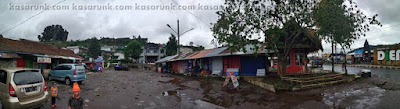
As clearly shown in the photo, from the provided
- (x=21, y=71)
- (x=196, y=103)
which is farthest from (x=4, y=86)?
(x=196, y=103)

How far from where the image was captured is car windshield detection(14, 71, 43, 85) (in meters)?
5.73

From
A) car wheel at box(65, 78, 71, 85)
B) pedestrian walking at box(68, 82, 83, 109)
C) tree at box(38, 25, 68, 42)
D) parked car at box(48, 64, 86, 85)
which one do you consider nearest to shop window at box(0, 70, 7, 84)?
pedestrian walking at box(68, 82, 83, 109)

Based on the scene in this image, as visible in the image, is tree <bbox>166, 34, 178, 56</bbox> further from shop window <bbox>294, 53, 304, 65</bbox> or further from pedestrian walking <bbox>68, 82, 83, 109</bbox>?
pedestrian walking <bbox>68, 82, 83, 109</bbox>

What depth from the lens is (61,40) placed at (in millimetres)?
81188

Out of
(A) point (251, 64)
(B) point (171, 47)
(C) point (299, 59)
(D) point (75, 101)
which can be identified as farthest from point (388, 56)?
(B) point (171, 47)

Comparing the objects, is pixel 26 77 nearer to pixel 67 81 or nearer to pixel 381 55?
pixel 67 81

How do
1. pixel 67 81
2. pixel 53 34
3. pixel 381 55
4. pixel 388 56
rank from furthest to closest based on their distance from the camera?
pixel 53 34 → pixel 381 55 → pixel 388 56 → pixel 67 81

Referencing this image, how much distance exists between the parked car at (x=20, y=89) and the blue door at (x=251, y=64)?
13865 millimetres

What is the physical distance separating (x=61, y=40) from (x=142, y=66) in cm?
5946

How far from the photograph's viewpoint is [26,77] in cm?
599

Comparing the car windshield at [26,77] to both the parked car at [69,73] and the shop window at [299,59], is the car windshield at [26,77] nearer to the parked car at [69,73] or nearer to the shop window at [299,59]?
the parked car at [69,73]

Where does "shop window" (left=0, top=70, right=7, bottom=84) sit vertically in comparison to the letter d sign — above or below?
below

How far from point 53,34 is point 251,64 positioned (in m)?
90.5

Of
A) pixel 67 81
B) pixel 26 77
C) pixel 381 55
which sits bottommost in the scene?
pixel 67 81
